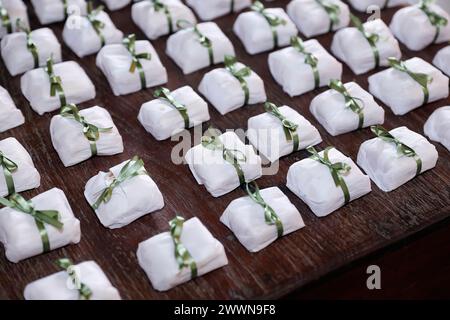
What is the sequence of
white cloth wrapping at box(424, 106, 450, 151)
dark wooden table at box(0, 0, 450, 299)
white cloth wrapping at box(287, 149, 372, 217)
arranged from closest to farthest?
1. dark wooden table at box(0, 0, 450, 299)
2. white cloth wrapping at box(287, 149, 372, 217)
3. white cloth wrapping at box(424, 106, 450, 151)

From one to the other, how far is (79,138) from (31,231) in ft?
1.07

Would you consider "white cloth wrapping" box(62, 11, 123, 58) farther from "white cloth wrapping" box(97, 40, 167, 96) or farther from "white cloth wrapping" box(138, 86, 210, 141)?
"white cloth wrapping" box(138, 86, 210, 141)

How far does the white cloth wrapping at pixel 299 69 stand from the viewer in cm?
210

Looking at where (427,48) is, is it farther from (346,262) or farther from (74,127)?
(74,127)

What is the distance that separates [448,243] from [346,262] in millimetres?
355

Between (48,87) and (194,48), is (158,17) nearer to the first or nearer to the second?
(194,48)

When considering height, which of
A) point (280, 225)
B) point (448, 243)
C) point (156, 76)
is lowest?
point (448, 243)

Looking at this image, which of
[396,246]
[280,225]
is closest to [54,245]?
[280,225]

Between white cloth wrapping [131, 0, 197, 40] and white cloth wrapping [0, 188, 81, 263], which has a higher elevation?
white cloth wrapping [131, 0, 197, 40]

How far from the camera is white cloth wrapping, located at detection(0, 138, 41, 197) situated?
1.76 m

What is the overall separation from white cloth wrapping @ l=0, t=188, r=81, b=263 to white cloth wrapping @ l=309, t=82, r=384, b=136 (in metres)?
0.77

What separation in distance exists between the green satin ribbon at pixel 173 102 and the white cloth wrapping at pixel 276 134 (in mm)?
178

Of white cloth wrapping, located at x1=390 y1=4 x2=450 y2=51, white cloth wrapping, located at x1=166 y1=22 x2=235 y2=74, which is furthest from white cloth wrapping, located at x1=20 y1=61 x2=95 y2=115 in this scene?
white cloth wrapping, located at x1=390 y1=4 x2=450 y2=51

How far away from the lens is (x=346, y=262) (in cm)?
166
